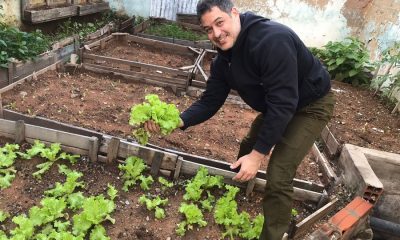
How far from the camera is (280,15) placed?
1100 cm

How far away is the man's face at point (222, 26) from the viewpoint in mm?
2682

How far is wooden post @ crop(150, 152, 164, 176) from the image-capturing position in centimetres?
427

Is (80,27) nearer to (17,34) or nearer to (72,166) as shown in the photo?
(17,34)

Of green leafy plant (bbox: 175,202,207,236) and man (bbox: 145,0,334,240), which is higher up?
man (bbox: 145,0,334,240)

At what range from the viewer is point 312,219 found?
3.79m

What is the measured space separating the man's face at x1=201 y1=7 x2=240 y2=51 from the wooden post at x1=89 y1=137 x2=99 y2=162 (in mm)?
2130

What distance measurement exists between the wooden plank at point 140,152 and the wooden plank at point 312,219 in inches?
61.1

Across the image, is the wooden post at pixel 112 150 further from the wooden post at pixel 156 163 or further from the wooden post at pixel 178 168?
the wooden post at pixel 178 168

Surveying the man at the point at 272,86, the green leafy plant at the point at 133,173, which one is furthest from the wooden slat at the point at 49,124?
the man at the point at 272,86

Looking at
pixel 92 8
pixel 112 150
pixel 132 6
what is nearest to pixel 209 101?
pixel 112 150

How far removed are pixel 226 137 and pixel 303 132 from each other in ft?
8.87

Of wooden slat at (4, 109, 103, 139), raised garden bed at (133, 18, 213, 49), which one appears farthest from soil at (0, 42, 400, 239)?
raised garden bed at (133, 18, 213, 49)

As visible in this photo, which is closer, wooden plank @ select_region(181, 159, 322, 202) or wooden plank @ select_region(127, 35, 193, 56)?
wooden plank @ select_region(181, 159, 322, 202)

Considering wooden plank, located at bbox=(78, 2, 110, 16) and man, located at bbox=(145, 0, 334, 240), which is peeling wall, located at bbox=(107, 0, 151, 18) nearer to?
wooden plank, located at bbox=(78, 2, 110, 16)
